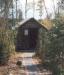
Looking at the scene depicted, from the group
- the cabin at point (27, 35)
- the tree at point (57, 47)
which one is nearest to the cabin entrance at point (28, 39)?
the cabin at point (27, 35)

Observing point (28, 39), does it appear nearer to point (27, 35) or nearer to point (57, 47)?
point (27, 35)

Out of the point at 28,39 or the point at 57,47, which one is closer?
the point at 57,47

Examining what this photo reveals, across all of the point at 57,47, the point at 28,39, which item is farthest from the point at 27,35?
the point at 57,47

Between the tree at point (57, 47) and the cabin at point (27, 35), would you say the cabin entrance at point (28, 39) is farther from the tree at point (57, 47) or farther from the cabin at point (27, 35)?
the tree at point (57, 47)

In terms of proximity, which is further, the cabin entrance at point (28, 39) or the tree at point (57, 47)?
the cabin entrance at point (28, 39)

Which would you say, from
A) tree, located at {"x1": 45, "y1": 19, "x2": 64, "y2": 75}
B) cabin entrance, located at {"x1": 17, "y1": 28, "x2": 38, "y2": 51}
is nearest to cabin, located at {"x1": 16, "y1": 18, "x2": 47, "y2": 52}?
cabin entrance, located at {"x1": 17, "y1": 28, "x2": 38, "y2": 51}

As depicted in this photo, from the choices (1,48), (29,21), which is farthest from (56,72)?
(29,21)

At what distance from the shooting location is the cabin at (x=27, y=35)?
1271 inches

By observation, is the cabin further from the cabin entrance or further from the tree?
the tree

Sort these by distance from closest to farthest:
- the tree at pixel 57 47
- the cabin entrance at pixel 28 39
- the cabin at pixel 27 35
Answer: the tree at pixel 57 47, the cabin at pixel 27 35, the cabin entrance at pixel 28 39

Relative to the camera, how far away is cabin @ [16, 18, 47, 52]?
32.3m

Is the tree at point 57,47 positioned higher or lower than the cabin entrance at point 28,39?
higher

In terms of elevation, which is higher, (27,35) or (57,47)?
(57,47)

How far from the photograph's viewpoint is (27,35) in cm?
3319
